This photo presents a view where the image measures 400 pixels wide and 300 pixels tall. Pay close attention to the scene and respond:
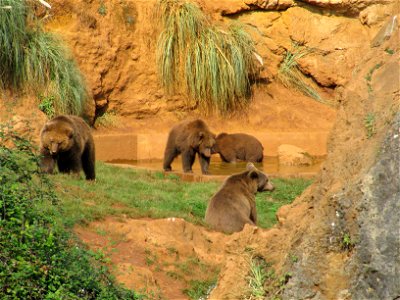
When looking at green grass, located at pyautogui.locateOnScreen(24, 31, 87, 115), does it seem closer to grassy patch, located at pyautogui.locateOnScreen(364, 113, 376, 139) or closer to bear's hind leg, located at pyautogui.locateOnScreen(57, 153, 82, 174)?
bear's hind leg, located at pyautogui.locateOnScreen(57, 153, 82, 174)

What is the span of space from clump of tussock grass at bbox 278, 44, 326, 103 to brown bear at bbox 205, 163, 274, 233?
36.1ft

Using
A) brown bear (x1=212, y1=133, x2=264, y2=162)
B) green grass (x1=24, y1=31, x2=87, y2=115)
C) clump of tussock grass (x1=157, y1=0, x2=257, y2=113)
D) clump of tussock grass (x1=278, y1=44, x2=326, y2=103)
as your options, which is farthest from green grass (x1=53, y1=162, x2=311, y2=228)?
clump of tussock grass (x1=278, y1=44, x2=326, y2=103)

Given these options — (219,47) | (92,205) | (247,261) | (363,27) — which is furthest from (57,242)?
(363,27)

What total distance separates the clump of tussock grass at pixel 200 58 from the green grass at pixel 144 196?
5.69 meters

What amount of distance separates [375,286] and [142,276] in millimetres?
3901

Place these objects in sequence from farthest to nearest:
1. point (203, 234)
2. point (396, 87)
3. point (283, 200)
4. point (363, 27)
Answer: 1. point (363, 27)
2. point (283, 200)
3. point (203, 234)
4. point (396, 87)

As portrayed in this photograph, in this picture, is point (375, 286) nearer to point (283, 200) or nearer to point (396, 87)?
point (396, 87)

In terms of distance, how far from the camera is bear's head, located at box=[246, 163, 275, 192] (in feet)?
43.5

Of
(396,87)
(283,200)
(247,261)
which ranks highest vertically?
(396,87)

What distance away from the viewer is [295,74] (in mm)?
24172

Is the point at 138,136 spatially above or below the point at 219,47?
below

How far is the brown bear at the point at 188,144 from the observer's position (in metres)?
17.8

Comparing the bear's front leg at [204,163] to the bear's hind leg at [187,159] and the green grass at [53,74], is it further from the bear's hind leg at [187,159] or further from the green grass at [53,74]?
the green grass at [53,74]

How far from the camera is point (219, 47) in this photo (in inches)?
867
